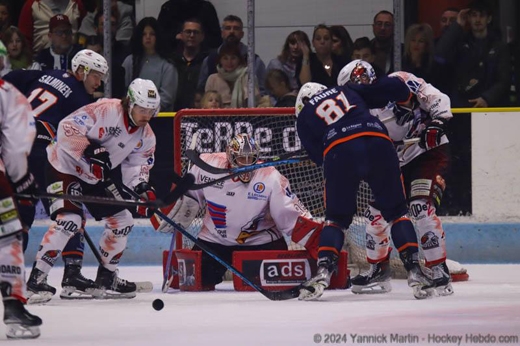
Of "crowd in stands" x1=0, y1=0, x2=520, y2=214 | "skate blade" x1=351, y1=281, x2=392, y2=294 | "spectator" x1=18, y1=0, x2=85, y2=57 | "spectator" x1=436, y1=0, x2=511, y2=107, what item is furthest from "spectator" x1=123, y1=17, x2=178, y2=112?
"skate blade" x1=351, y1=281, x2=392, y2=294

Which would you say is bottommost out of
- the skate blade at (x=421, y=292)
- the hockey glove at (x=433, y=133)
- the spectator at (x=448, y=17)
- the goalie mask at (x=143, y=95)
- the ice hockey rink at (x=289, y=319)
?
the ice hockey rink at (x=289, y=319)

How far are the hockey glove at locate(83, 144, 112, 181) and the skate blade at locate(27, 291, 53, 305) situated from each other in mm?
673

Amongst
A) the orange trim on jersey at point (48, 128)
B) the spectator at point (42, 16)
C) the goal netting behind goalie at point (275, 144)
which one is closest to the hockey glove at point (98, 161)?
the orange trim on jersey at point (48, 128)

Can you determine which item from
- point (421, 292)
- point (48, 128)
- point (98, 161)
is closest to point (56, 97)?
point (48, 128)

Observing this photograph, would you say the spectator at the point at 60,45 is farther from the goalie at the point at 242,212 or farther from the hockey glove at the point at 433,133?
the hockey glove at the point at 433,133

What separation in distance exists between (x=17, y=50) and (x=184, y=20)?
1.23 meters

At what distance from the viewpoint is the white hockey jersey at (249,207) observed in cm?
678

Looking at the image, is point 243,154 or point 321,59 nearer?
point 243,154

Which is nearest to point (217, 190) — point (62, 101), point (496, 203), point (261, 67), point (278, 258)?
point (278, 258)

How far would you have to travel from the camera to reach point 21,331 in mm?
4793

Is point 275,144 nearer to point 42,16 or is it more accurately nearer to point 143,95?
point 143,95

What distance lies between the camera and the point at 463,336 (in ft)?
15.1

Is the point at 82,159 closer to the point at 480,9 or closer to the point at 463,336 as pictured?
the point at 463,336

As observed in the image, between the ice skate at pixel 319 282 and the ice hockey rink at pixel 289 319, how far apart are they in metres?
0.06
